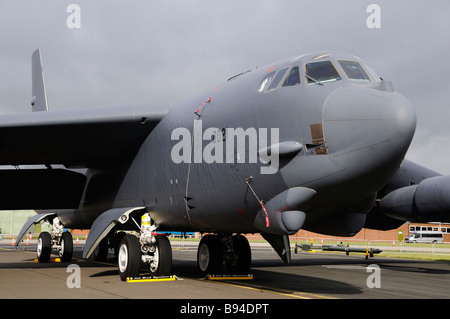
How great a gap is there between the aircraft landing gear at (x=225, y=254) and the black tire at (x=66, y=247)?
8.13 m

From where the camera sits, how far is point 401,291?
1201cm

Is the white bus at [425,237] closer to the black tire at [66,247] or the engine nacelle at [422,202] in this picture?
the engine nacelle at [422,202]

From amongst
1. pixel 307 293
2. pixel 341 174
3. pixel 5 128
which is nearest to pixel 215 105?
pixel 341 174

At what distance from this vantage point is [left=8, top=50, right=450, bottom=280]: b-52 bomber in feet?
28.0

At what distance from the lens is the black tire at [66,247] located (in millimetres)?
19688

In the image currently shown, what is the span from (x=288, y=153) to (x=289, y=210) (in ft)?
3.28

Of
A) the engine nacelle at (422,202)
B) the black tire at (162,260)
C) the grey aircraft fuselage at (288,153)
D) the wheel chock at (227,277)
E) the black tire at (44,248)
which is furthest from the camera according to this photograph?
the black tire at (44,248)

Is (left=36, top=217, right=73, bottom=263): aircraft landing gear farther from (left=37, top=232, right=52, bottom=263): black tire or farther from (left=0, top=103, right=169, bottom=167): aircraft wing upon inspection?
(left=0, top=103, right=169, bottom=167): aircraft wing

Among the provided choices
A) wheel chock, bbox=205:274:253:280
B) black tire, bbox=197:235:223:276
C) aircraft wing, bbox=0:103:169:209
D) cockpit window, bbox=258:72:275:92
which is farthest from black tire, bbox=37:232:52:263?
cockpit window, bbox=258:72:275:92

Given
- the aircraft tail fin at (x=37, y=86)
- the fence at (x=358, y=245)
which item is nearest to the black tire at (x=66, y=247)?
the aircraft tail fin at (x=37, y=86)

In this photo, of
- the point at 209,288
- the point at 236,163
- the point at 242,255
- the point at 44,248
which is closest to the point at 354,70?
the point at 236,163

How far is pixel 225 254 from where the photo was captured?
13.5 meters

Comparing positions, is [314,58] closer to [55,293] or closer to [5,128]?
[55,293]
